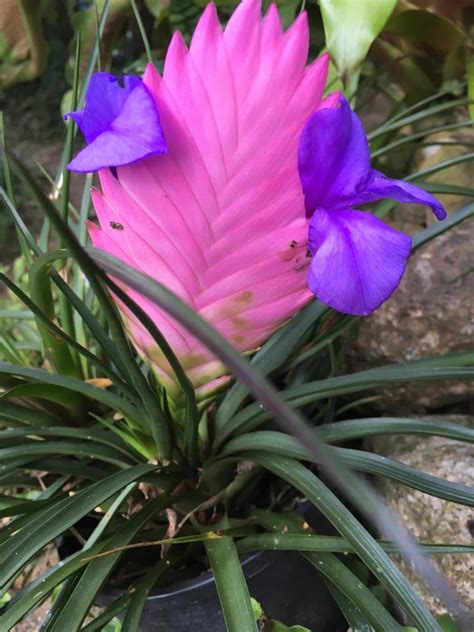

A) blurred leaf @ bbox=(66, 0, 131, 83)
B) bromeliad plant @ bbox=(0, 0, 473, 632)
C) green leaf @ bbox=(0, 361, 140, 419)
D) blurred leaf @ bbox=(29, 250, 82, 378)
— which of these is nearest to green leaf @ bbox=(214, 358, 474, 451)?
bromeliad plant @ bbox=(0, 0, 473, 632)

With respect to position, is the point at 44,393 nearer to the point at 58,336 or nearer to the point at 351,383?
the point at 58,336

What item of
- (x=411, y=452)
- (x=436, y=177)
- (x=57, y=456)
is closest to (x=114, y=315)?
(x=57, y=456)

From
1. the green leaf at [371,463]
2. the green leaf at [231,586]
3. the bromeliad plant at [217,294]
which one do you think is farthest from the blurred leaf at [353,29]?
the green leaf at [231,586]

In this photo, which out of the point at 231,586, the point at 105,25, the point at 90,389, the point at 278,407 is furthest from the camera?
the point at 105,25

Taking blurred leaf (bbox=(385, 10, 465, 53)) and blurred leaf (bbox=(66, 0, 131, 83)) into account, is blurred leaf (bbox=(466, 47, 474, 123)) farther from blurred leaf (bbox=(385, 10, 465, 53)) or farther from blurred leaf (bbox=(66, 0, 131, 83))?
blurred leaf (bbox=(66, 0, 131, 83))

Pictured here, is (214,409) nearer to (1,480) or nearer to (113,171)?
(1,480)

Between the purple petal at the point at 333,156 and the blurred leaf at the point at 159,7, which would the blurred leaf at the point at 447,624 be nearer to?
the purple petal at the point at 333,156

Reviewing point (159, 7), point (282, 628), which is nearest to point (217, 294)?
point (282, 628)
